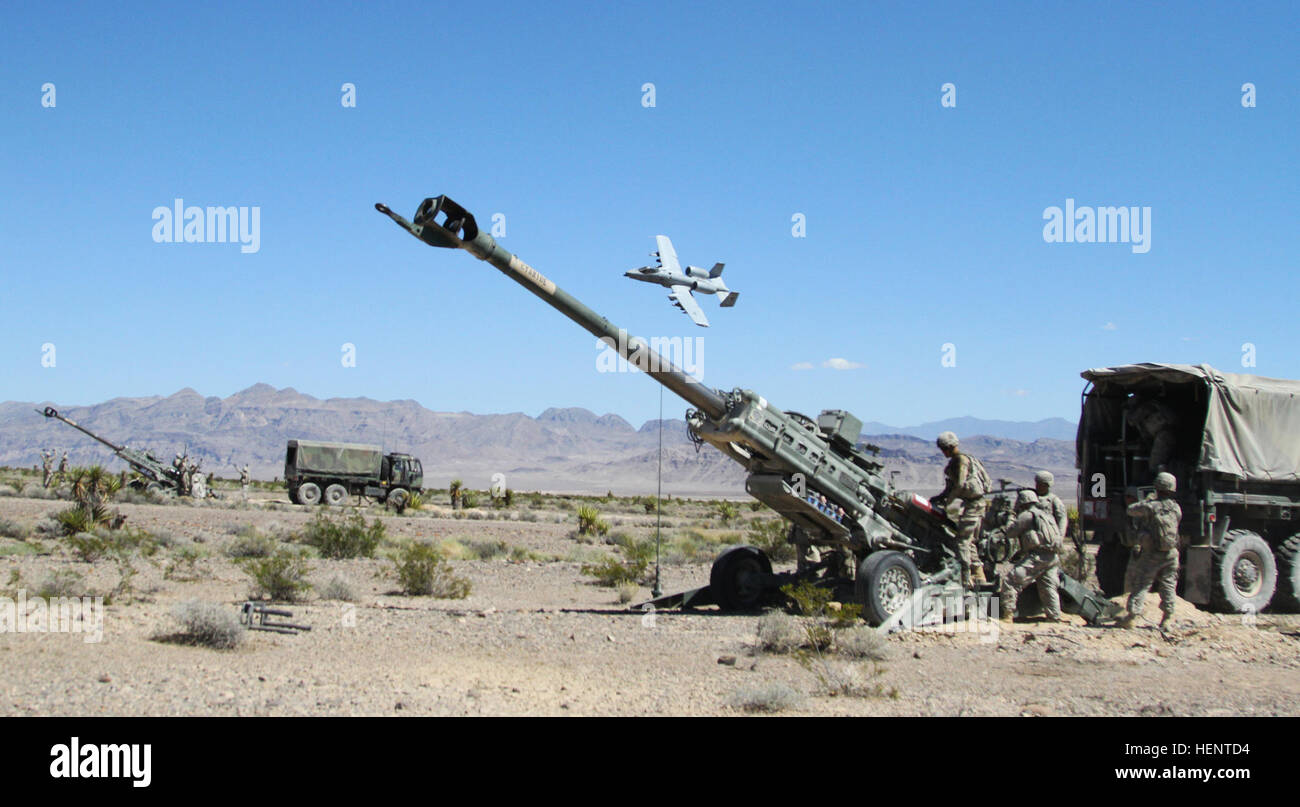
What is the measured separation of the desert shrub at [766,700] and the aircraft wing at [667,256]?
16.9 meters

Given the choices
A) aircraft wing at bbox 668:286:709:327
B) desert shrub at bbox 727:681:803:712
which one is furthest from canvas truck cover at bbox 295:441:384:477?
desert shrub at bbox 727:681:803:712

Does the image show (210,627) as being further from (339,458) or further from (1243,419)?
(339,458)

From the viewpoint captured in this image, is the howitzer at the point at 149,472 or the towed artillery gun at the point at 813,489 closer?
the towed artillery gun at the point at 813,489

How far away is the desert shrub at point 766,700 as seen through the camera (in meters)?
8.03

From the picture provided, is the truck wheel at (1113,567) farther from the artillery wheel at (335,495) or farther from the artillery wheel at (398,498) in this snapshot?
the artillery wheel at (335,495)

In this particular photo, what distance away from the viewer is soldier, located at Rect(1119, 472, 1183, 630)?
12375mm

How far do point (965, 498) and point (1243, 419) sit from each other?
398 centimetres

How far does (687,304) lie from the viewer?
2189 centimetres

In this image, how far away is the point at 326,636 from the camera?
35.7ft

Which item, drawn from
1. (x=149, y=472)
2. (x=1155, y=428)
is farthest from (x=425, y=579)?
(x=149, y=472)
